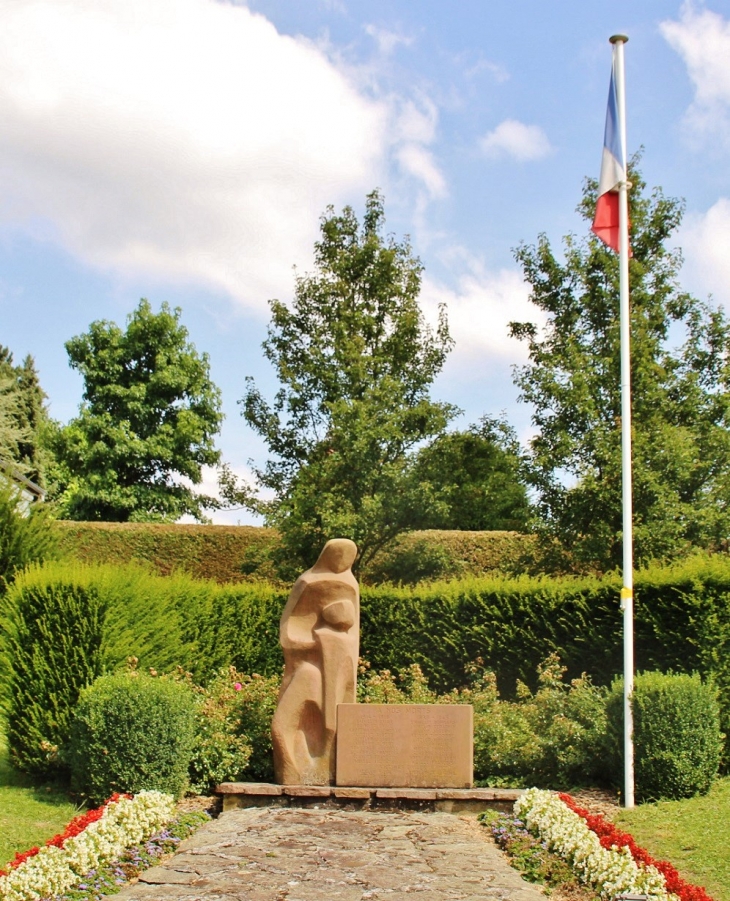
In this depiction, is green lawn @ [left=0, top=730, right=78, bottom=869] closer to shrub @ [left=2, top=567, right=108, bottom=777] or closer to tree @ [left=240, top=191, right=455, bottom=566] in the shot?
shrub @ [left=2, top=567, right=108, bottom=777]

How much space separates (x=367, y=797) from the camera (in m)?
9.27

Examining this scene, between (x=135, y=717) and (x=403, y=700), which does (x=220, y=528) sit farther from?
(x=135, y=717)

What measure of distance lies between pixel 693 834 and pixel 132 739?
546cm

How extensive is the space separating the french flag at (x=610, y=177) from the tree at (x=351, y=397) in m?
7.12

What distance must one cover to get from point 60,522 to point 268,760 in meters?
13.8

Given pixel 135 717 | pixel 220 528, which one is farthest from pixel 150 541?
pixel 135 717

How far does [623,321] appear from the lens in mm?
10523

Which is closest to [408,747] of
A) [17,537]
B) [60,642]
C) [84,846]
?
[84,846]

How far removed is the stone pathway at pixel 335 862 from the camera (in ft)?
21.0

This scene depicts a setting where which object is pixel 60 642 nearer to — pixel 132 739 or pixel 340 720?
pixel 132 739

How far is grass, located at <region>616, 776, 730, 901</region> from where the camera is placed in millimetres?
7176

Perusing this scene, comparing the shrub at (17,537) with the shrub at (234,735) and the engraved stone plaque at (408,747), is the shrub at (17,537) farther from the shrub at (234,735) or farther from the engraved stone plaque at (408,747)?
the engraved stone plaque at (408,747)

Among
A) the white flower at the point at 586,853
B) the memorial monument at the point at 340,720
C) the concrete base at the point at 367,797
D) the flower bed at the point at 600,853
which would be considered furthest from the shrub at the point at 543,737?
the flower bed at the point at 600,853

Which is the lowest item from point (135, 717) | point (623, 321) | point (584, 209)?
point (135, 717)
